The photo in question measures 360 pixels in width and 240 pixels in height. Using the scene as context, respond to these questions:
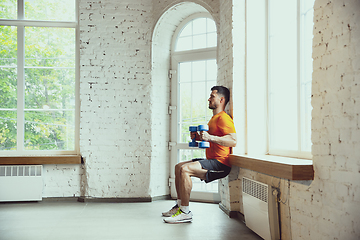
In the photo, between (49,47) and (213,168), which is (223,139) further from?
(49,47)

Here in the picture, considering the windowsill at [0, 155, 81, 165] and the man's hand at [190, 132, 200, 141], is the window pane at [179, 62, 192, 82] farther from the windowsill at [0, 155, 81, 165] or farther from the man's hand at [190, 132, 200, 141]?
the windowsill at [0, 155, 81, 165]

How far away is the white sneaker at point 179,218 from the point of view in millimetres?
3527

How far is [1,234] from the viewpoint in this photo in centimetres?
315

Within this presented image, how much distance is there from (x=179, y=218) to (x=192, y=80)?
7.46 ft

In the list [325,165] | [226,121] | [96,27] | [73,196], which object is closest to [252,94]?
[226,121]

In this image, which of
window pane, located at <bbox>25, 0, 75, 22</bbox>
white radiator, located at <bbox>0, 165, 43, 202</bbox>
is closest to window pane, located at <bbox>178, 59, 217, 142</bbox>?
window pane, located at <bbox>25, 0, 75, 22</bbox>

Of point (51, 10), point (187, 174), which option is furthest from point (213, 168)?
point (51, 10)

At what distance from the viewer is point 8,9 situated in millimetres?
5074

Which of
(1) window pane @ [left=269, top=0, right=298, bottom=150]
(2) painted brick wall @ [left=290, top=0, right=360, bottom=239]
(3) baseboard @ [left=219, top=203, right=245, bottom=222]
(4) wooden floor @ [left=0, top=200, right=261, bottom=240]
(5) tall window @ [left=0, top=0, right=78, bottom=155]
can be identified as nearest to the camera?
(2) painted brick wall @ [left=290, top=0, right=360, bottom=239]

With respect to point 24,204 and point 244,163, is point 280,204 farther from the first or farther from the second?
point 24,204

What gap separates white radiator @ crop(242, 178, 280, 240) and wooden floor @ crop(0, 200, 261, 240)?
174 millimetres

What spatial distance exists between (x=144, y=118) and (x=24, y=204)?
213 cm

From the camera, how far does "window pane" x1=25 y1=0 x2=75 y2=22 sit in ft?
16.7

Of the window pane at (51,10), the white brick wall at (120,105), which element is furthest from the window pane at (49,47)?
the white brick wall at (120,105)
